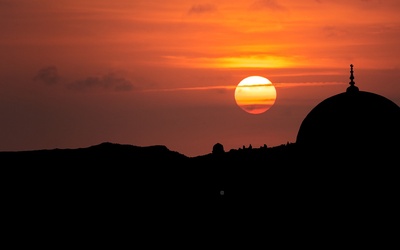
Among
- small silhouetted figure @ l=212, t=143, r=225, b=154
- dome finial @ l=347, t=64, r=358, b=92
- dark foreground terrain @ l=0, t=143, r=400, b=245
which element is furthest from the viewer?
small silhouetted figure @ l=212, t=143, r=225, b=154

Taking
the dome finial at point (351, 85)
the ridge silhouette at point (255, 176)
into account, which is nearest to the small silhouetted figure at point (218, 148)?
the ridge silhouette at point (255, 176)

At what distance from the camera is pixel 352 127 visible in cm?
3947

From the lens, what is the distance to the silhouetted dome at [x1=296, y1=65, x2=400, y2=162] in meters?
39.0

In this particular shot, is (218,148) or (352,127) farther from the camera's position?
(218,148)

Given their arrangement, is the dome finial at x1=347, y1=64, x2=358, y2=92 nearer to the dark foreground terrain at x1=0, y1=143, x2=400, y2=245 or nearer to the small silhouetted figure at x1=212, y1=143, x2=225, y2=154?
the dark foreground terrain at x1=0, y1=143, x2=400, y2=245

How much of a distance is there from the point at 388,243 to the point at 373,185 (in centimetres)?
225

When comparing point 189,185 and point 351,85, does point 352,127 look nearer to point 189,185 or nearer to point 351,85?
point 351,85

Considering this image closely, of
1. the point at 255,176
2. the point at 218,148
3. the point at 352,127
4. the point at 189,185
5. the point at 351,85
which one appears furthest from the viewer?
the point at 189,185

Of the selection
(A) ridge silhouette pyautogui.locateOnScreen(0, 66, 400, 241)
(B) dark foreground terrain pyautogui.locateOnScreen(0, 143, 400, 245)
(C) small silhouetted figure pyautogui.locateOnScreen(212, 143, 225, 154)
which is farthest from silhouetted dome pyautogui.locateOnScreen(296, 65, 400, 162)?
(C) small silhouetted figure pyautogui.locateOnScreen(212, 143, 225, 154)

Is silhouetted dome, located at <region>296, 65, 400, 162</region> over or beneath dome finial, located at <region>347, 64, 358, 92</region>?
beneath

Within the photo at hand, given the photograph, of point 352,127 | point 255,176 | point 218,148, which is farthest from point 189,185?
point 352,127

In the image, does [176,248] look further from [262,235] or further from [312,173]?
[312,173]

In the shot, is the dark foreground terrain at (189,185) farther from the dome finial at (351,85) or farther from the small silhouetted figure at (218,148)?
the dome finial at (351,85)

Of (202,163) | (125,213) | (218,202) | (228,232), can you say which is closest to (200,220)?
(218,202)
